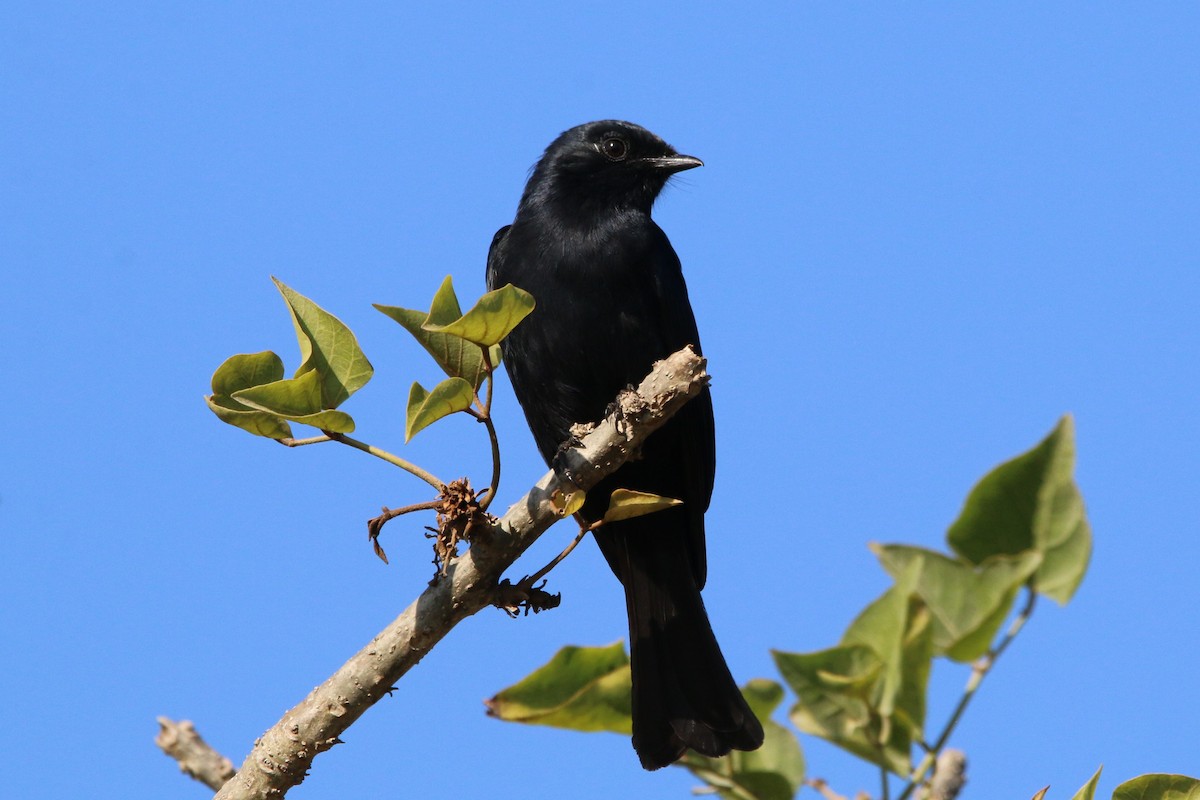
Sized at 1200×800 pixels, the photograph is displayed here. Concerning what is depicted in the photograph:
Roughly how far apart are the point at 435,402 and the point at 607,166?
2.83 meters

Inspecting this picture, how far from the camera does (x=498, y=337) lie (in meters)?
2.46

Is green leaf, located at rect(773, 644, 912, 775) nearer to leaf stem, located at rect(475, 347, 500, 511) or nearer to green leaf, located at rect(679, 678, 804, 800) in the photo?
green leaf, located at rect(679, 678, 804, 800)

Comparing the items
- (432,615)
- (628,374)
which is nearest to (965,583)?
(432,615)

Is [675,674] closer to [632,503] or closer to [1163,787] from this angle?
[632,503]

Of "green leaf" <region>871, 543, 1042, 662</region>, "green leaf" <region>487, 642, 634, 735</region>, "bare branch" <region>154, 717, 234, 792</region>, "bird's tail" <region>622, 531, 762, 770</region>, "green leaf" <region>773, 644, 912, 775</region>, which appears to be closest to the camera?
"green leaf" <region>871, 543, 1042, 662</region>

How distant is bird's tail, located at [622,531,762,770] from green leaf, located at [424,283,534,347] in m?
1.33

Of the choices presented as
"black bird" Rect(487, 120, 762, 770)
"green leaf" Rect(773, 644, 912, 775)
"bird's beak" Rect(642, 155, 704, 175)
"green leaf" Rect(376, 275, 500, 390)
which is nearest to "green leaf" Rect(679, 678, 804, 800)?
"green leaf" Rect(773, 644, 912, 775)

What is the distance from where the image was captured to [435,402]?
2463 millimetres

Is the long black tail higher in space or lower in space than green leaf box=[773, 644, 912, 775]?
higher

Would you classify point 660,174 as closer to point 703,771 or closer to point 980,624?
point 703,771

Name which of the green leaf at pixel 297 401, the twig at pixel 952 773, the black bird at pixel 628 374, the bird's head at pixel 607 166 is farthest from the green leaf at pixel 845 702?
the bird's head at pixel 607 166

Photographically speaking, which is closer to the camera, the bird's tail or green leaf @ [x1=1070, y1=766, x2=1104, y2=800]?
green leaf @ [x1=1070, y1=766, x2=1104, y2=800]

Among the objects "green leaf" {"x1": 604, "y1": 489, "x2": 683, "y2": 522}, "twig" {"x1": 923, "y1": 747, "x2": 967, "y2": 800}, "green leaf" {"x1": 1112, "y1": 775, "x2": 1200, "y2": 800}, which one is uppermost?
"green leaf" {"x1": 604, "y1": 489, "x2": 683, "y2": 522}

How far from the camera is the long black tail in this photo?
147 inches
